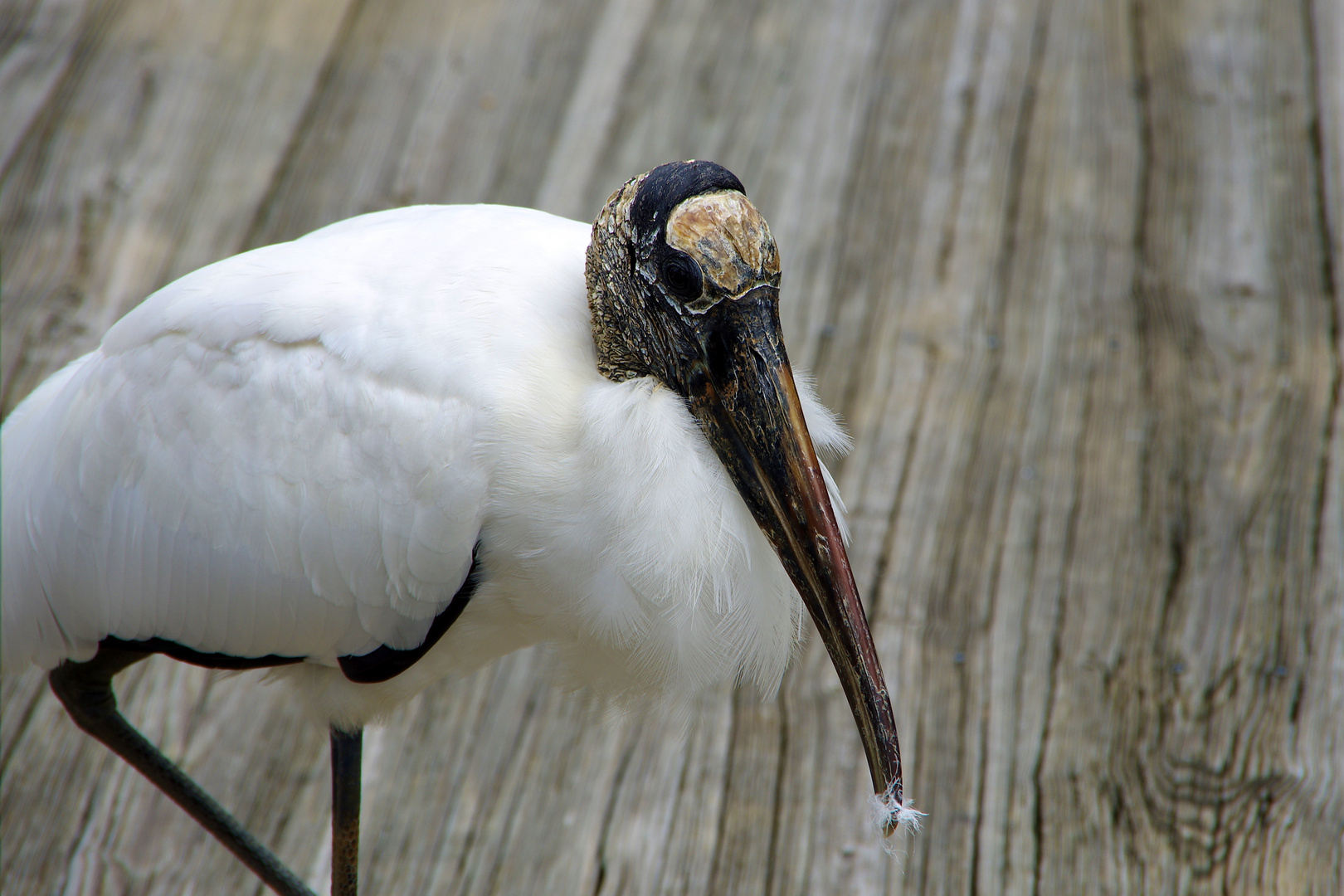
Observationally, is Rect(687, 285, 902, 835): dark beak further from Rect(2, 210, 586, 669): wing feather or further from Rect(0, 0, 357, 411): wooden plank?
Rect(0, 0, 357, 411): wooden plank

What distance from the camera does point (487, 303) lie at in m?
1.51

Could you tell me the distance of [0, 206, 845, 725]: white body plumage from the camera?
144cm

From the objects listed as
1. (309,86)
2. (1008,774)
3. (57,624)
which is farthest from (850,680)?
(309,86)

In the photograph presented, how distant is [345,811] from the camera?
1.81 m

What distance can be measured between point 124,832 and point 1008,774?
1.66m

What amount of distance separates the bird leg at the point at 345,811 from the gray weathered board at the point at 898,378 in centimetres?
22

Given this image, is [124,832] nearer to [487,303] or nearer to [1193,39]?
[487,303]

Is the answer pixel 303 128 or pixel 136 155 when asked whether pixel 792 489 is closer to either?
pixel 303 128

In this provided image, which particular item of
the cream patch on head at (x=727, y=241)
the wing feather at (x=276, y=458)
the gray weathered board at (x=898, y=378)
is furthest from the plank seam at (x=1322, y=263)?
the wing feather at (x=276, y=458)

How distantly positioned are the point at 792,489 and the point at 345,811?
0.97 metres

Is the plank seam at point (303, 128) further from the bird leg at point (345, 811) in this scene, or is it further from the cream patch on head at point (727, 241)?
the cream patch on head at point (727, 241)

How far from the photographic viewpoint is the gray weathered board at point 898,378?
80.1 inches

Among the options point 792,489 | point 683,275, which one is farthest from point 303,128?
point 792,489

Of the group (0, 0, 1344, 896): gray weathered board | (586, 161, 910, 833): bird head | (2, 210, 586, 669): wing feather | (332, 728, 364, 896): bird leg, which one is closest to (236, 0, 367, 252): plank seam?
(0, 0, 1344, 896): gray weathered board
